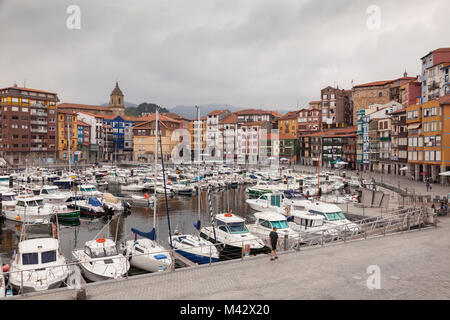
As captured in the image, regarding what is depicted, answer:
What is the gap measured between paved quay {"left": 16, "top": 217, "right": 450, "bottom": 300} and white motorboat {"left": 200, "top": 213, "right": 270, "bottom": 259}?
7.87 metres

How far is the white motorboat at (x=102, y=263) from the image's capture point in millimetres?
20109

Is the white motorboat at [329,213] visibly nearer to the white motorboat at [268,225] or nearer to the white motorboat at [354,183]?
the white motorboat at [268,225]

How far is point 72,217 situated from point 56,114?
88.8 meters

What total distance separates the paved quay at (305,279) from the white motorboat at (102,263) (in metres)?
6.24

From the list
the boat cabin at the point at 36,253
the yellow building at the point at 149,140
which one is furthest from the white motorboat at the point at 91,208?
the yellow building at the point at 149,140

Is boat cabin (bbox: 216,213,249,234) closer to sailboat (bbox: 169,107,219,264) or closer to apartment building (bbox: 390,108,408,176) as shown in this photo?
sailboat (bbox: 169,107,219,264)

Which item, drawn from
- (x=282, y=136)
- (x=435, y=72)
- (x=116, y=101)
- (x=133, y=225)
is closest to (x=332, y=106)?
(x=282, y=136)

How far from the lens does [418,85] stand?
78938 millimetres

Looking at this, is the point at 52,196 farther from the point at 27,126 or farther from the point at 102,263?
the point at 27,126

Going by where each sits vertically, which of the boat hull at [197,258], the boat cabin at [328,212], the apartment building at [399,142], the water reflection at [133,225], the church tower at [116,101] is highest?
the church tower at [116,101]

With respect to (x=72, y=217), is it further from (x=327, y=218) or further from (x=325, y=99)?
(x=325, y=99)

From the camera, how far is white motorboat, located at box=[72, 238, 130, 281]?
2011cm

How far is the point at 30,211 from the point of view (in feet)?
122

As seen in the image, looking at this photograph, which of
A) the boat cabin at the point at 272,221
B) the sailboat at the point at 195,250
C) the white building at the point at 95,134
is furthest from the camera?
the white building at the point at 95,134
